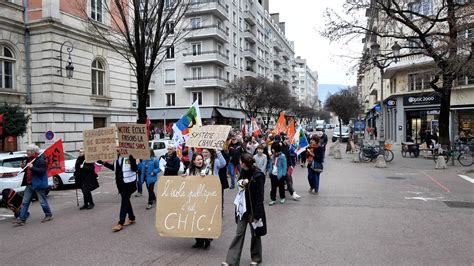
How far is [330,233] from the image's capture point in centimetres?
671

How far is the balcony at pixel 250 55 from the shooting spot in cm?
6246

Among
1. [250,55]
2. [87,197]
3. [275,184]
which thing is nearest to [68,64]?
[87,197]

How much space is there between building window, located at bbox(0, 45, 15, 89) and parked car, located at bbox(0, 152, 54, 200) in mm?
10743

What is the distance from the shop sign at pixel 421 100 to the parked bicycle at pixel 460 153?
11864 millimetres

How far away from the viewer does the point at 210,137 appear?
24.1 ft

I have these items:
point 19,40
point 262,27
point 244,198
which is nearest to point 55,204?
point 244,198

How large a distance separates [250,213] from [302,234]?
192 centimetres

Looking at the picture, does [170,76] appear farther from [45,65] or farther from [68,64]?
[45,65]

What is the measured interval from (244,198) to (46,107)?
722 inches

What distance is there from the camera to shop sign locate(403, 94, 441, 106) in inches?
1161

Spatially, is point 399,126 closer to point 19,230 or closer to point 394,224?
point 394,224

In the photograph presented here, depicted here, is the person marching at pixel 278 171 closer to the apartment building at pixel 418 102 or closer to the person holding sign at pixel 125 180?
the person holding sign at pixel 125 180

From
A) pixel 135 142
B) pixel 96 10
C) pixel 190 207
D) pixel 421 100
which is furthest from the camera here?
pixel 421 100

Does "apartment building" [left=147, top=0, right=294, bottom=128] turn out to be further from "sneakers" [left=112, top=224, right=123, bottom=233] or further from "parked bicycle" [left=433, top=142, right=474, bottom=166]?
Answer: "sneakers" [left=112, top=224, right=123, bottom=233]
